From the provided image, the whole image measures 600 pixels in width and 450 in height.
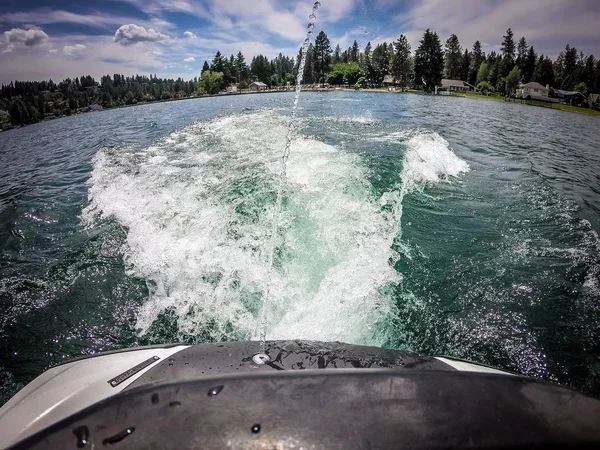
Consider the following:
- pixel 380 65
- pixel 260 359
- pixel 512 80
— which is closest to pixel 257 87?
pixel 380 65

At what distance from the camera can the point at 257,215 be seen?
5.75 metres

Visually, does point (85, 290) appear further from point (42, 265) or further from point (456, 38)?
point (456, 38)

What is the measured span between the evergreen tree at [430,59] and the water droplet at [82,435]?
93086 mm

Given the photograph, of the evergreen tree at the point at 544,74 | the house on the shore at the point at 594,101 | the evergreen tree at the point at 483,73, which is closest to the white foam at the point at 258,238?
the house on the shore at the point at 594,101

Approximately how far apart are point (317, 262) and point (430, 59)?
3684 inches

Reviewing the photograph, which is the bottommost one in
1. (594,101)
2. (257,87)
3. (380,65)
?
(594,101)

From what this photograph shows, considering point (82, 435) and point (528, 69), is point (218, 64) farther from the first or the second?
point (82, 435)

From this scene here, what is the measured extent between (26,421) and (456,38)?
122 meters

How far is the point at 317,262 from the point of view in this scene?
461cm

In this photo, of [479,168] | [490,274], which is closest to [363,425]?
[490,274]

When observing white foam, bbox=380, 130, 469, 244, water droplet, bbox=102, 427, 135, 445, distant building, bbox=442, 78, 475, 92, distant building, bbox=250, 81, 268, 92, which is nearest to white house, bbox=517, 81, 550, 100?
distant building, bbox=442, 78, 475, 92

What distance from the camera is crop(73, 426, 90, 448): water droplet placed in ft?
3.12

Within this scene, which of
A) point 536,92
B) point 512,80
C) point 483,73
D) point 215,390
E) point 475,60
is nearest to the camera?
point 215,390

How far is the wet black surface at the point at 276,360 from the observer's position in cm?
200
